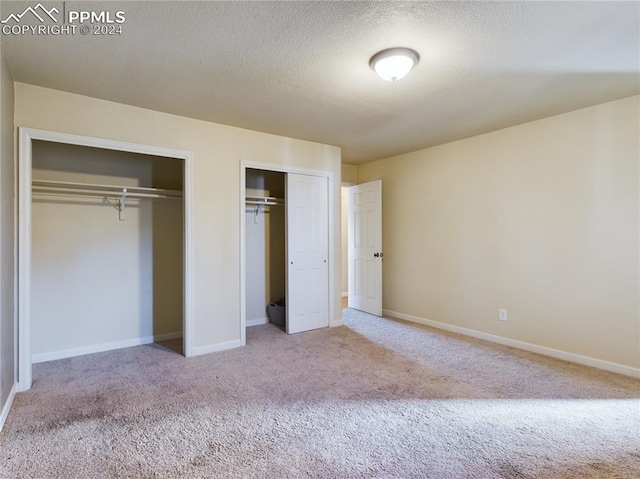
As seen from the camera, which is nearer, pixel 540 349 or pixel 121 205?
pixel 540 349

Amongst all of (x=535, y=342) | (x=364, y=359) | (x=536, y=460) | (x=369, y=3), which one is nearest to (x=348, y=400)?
(x=364, y=359)

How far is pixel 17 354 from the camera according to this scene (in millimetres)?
2566

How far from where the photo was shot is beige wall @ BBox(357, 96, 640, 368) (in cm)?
296

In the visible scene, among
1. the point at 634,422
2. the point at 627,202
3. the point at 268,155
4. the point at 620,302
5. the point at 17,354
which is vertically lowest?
the point at 634,422

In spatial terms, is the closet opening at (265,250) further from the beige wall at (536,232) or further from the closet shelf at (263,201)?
the beige wall at (536,232)

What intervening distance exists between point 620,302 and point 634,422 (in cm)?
120

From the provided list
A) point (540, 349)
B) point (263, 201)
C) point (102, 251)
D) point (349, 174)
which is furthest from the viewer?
point (349, 174)

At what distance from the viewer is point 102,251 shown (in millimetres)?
3598

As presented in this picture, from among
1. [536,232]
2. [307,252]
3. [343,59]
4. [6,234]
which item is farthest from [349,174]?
[6,234]

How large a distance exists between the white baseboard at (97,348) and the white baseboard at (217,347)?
78 centimetres

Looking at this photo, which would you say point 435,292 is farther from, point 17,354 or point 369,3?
point 17,354

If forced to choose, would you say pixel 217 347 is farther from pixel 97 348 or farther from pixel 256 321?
pixel 97 348

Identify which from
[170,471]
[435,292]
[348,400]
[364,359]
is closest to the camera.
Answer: [170,471]

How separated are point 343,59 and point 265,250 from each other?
300 centimetres
